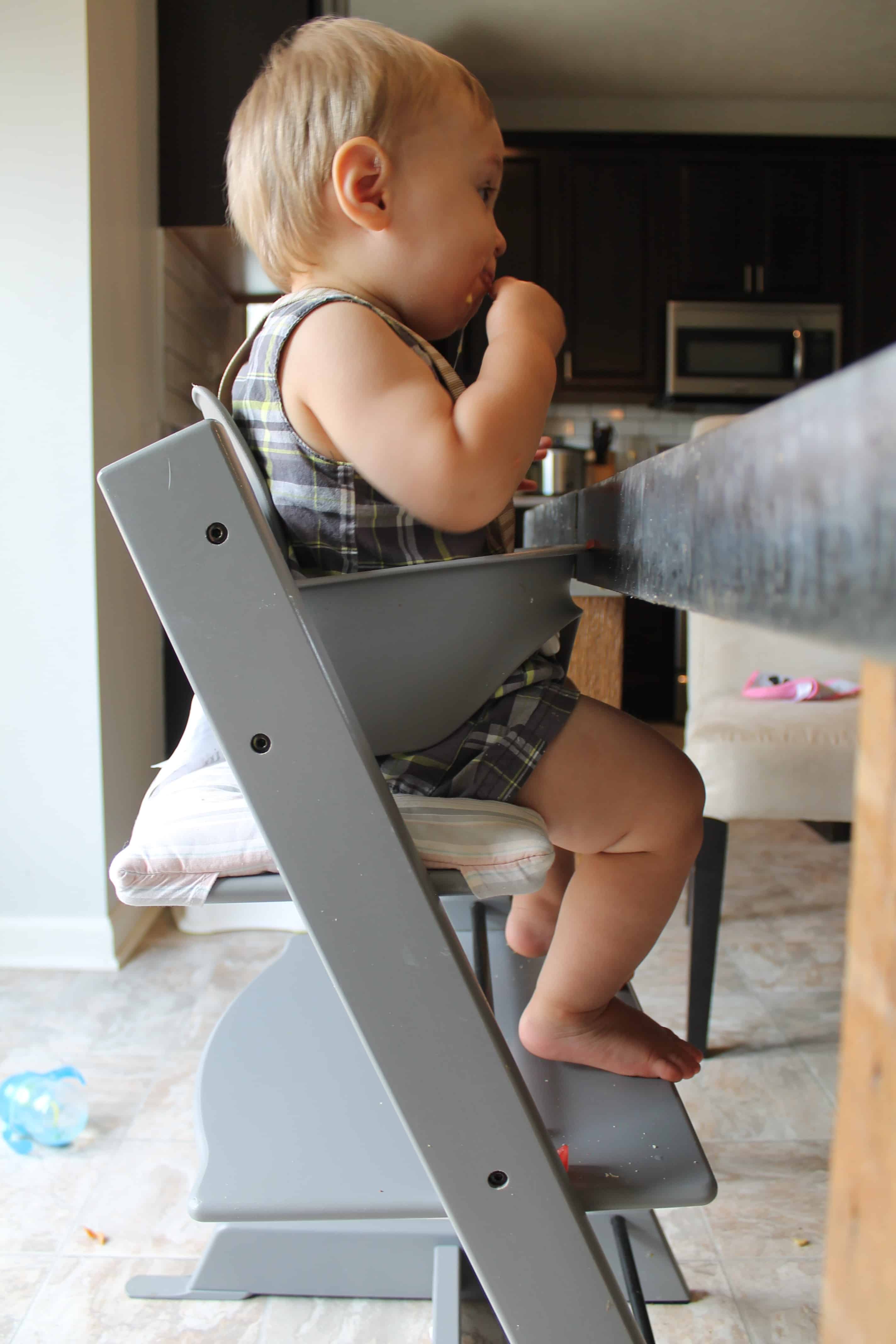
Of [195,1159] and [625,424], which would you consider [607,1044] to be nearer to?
[195,1159]

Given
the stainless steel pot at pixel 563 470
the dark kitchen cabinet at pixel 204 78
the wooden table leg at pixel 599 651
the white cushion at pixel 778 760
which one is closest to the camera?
the wooden table leg at pixel 599 651

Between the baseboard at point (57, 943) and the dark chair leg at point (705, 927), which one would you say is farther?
the baseboard at point (57, 943)

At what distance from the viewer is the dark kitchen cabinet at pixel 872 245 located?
3814mm

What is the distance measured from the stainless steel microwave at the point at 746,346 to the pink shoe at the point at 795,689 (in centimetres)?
239

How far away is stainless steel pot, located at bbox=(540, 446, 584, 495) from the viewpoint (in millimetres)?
3645

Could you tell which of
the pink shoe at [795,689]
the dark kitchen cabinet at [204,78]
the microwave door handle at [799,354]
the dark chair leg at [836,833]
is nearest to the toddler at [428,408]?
the pink shoe at [795,689]

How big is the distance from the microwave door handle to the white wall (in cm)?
267

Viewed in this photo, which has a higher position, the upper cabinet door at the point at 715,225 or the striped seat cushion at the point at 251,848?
the upper cabinet door at the point at 715,225

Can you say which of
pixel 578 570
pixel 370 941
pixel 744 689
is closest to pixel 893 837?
pixel 370 941

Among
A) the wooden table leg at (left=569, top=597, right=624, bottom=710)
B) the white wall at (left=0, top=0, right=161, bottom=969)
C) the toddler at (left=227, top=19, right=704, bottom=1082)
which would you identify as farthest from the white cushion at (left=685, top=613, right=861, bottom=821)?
the white wall at (left=0, top=0, right=161, bottom=969)

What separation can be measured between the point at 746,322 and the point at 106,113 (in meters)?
2.69

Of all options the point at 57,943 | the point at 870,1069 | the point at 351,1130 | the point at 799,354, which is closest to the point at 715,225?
the point at 799,354

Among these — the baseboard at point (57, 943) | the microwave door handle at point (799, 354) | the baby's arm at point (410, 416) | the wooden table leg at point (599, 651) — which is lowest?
the baseboard at point (57, 943)

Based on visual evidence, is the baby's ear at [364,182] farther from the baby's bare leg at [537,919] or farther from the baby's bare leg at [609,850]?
the baby's bare leg at [537,919]
